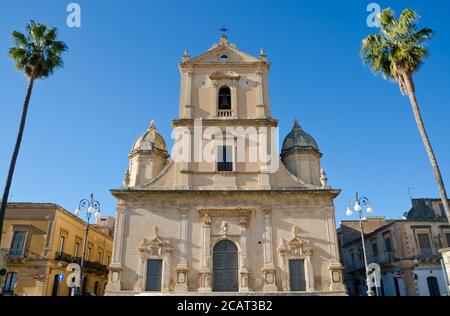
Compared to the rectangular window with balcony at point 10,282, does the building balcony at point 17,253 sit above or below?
above

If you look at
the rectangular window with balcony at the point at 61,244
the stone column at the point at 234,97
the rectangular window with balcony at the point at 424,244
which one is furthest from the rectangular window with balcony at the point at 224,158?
the rectangular window with balcony at the point at 424,244

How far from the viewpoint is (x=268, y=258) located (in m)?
21.3

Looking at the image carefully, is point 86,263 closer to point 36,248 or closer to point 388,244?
point 36,248

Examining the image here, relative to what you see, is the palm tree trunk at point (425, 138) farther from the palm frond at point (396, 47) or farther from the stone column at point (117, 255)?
the stone column at point (117, 255)

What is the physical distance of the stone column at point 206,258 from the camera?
2061 centimetres

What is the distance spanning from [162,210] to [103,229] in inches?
915

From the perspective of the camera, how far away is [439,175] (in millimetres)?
16422

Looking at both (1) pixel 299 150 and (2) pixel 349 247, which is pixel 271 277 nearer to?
(1) pixel 299 150

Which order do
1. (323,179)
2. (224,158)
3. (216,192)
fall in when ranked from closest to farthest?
(216,192)
(323,179)
(224,158)

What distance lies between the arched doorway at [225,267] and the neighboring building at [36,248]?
14094 millimetres

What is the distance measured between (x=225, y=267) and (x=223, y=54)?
1576 centimetres

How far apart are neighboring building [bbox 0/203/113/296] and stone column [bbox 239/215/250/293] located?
612 inches

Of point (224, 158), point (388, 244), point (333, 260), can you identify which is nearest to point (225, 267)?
point (333, 260)

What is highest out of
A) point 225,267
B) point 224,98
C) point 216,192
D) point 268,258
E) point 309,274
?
point 224,98
